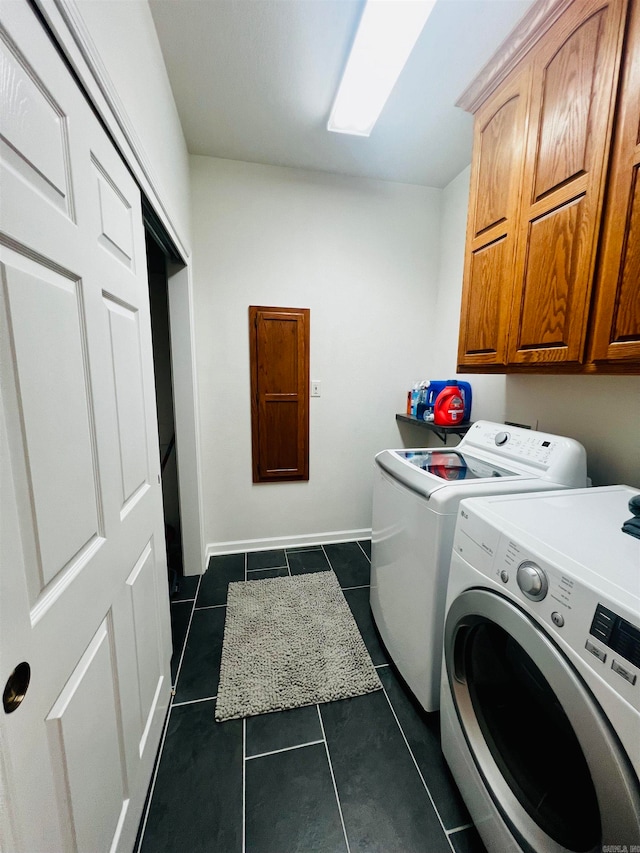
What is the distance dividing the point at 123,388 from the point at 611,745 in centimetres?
130

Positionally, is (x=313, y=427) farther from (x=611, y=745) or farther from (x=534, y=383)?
(x=611, y=745)

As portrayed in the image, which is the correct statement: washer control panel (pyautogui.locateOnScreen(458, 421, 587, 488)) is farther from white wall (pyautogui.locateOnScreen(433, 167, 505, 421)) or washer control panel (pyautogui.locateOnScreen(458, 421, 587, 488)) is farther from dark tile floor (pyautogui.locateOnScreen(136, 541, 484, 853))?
dark tile floor (pyautogui.locateOnScreen(136, 541, 484, 853))

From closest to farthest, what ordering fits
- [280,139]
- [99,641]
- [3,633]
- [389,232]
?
[3,633] → [99,641] → [280,139] → [389,232]

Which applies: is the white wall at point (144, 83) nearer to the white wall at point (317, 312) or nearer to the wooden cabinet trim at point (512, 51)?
the white wall at point (317, 312)

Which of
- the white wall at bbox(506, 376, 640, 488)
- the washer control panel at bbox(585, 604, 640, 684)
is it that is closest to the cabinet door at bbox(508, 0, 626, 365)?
the white wall at bbox(506, 376, 640, 488)

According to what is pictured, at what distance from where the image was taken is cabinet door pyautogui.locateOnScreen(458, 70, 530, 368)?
1.29 metres

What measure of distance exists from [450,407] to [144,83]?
2.00 meters

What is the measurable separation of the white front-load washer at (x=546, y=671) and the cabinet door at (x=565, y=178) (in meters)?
0.62

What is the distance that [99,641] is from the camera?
29.3 inches

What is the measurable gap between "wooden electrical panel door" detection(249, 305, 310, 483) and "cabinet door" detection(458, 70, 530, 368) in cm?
111

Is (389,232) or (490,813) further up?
(389,232)

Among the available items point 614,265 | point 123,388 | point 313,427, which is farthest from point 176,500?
point 614,265

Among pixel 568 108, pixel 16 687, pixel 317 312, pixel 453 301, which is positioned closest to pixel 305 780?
pixel 16 687

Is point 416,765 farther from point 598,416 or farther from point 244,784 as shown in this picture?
point 598,416
